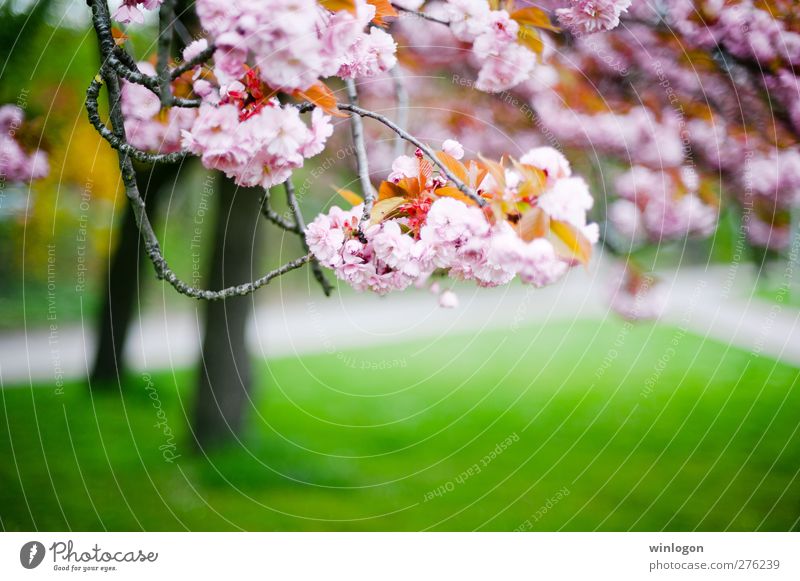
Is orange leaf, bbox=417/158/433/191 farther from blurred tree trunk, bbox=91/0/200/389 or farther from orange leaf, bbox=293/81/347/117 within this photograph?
blurred tree trunk, bbox=91/0/200/389

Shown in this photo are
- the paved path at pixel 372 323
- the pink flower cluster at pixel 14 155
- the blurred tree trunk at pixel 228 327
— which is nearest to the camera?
the pink flower cluster at pixel 14 155

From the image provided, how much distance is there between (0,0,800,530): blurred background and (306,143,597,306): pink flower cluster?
1.76 feet

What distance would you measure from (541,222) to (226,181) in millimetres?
1589

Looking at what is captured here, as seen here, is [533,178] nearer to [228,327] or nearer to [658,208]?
[658,208]

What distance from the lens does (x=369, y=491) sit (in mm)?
1662

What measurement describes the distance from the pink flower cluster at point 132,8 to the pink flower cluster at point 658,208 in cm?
154

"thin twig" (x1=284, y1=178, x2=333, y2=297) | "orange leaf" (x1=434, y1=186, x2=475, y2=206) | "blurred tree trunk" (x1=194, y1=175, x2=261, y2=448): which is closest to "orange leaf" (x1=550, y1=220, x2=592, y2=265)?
"orange leaf" (x1=434, y1=186, x2=475, y2=206)

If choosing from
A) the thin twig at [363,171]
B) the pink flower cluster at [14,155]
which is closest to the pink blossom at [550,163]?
the thin twig at [363,171]

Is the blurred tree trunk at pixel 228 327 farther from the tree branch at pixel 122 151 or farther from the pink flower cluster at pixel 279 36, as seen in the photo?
the pink flower cluster at pixel 279 36

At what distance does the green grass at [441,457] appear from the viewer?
1.48m

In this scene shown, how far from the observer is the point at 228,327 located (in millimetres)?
2109

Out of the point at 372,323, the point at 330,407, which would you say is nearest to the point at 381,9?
the point at 330,407

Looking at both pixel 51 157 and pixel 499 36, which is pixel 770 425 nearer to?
pixel 499 36

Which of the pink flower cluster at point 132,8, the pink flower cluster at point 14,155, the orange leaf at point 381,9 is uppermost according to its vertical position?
the pink flower cluster at point 132,8
